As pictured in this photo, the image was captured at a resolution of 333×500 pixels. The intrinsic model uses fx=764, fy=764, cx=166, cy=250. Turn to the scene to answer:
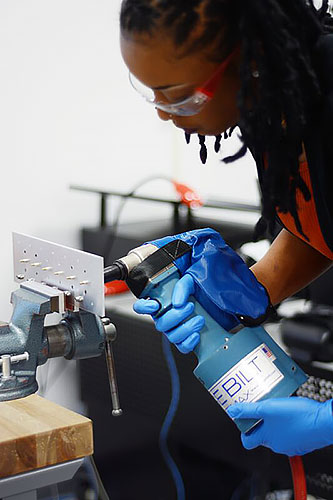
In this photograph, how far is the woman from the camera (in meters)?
1.01

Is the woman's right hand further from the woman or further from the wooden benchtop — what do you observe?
the wooden benchtop

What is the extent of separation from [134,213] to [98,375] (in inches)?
25.0

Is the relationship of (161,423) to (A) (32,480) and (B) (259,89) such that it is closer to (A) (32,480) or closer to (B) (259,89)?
(A) (32,480)

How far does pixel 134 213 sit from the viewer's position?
290 centimetres

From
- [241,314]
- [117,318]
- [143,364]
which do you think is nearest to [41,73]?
[117,318]

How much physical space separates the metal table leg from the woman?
0.86 ft

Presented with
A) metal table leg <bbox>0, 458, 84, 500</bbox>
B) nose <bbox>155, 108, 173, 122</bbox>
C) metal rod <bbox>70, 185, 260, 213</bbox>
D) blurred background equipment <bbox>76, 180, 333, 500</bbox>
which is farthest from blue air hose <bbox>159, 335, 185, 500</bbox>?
nose <bbox>155, 108, 173, 122</bbox>

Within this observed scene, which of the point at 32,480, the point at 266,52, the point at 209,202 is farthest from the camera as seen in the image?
the point at 209,202

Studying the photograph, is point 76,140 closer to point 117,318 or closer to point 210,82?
point 117,318

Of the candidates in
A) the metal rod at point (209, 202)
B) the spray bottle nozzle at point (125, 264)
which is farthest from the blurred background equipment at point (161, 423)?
the spray bottle nozzle at point (125, 264)

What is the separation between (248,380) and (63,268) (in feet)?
1.12

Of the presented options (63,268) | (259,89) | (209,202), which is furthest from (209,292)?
(209,202)

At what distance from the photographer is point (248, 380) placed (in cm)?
121

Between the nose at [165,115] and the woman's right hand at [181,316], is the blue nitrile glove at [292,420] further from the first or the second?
the nose at [165,115]
